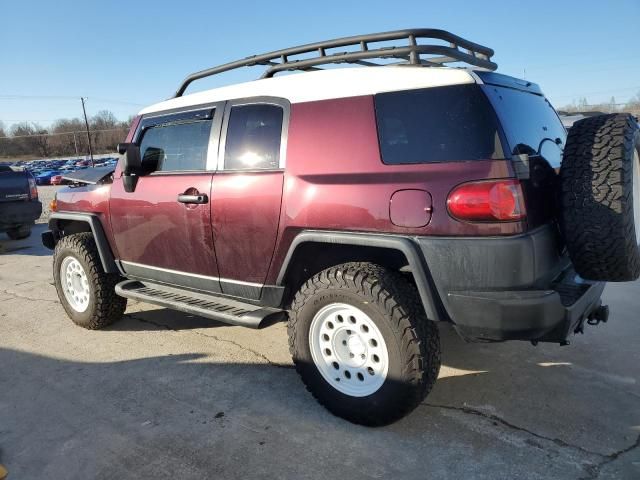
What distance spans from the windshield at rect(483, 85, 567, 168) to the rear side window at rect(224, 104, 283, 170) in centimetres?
130

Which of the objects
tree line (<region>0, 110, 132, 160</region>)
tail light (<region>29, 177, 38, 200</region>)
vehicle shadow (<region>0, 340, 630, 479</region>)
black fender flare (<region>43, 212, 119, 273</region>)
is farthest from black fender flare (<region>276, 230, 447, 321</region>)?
tree line (<region>0, 110, 132, 160</region>)

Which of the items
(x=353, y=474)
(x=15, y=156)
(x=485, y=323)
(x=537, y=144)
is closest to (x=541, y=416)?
(x=485, y=323)

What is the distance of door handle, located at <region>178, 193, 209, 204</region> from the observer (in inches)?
130

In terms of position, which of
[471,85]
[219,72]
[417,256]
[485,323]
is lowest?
[485,323]

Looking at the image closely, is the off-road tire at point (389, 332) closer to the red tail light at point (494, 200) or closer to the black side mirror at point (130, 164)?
the red tail light at point (494, 200)

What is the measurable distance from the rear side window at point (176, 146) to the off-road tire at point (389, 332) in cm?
142

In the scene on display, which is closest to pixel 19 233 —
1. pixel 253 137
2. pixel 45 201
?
pixel 253 137

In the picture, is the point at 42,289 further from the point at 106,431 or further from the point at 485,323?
the point at 485,323

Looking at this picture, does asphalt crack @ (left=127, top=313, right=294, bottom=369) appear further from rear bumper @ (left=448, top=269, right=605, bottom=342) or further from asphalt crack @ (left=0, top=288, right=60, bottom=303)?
rear bumper @ (left=448, top=269, right=605, bottom=342)

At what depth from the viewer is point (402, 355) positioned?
253 centimetres

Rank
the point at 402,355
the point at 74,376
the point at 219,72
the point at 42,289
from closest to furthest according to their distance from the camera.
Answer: the point at 402,355
the point at 74,376
the point at 219,72
the point at 42,289

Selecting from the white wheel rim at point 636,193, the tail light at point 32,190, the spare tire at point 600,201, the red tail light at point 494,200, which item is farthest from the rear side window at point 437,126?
the tail light at point 32,190

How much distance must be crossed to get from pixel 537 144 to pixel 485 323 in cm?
114

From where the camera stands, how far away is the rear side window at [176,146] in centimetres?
351
